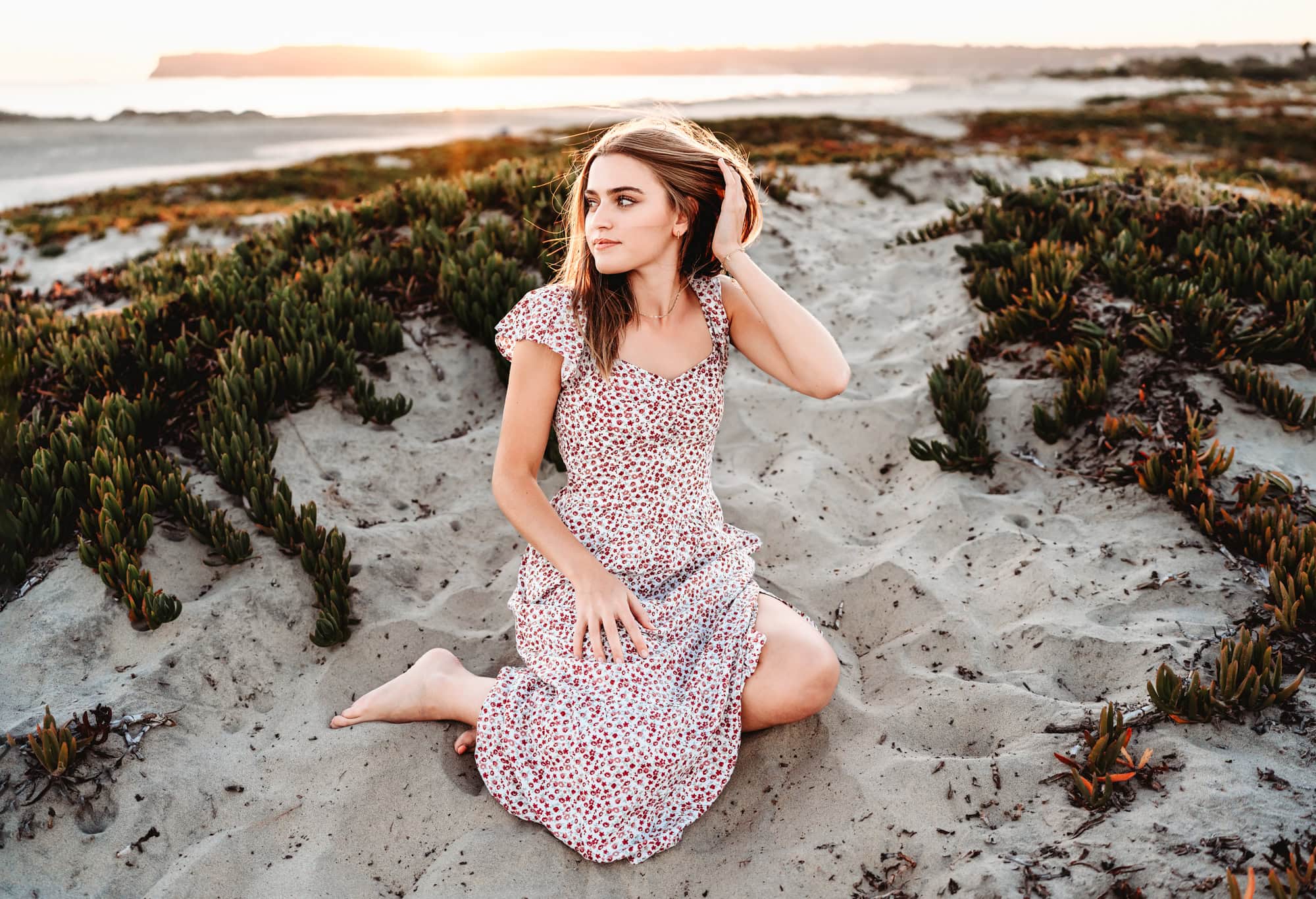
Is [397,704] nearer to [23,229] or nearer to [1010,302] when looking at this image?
[1010,302]

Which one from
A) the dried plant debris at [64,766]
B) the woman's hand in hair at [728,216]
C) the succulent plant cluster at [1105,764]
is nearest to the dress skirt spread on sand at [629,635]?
the woman's hand in hair at [728,216]

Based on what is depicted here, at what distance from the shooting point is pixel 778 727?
3.11 m

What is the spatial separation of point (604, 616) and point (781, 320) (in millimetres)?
1218

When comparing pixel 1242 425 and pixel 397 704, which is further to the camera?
pixel 1242 425

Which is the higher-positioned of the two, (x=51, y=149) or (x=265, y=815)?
(x=51, y=149)

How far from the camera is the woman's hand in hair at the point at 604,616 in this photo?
283 cm

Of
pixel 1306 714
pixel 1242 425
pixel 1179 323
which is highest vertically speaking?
pixel 1179 323

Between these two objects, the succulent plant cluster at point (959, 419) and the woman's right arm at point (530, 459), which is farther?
the succulent plant cluster at point (959, 419)

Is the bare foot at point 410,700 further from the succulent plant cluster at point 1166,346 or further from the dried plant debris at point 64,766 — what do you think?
the succulent plant cluster at point 1166,346

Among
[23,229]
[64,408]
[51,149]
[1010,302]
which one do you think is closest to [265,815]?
[64,408]

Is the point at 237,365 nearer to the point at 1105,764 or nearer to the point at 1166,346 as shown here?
the point at 1105,764

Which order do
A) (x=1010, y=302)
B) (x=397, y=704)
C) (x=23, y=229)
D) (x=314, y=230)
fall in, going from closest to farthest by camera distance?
(x=397, y=704) → (x=1010, y=302) → (x=314, y=230) → (x=23, y=229)

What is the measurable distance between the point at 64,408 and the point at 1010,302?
222 inches

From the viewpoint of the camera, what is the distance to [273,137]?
42.0 metres
